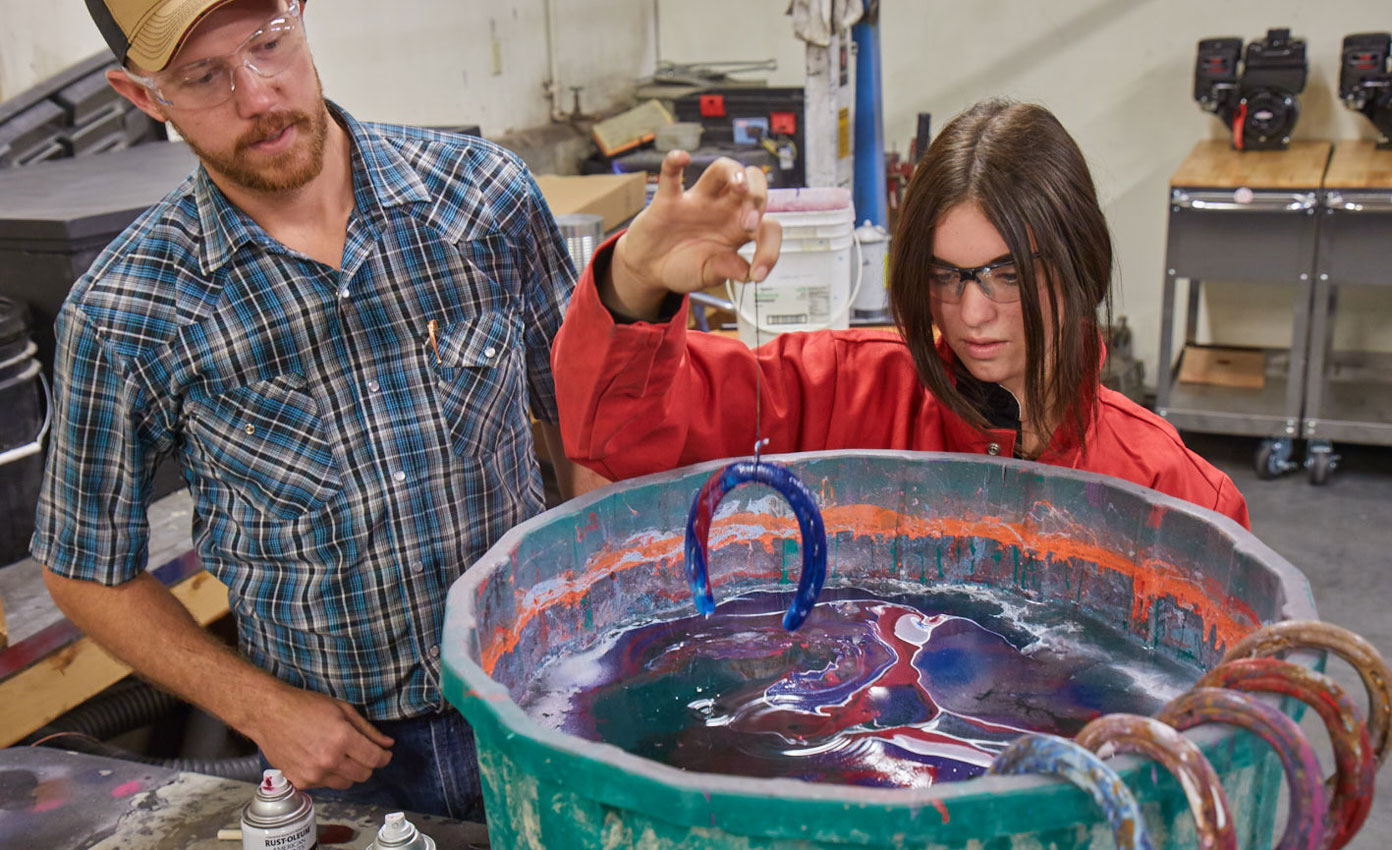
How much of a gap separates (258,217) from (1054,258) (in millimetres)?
874

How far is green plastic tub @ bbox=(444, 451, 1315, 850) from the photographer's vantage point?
0.66m

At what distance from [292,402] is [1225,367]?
152 inches

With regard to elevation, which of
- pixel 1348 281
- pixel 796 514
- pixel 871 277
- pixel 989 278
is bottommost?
pixel 1348 281

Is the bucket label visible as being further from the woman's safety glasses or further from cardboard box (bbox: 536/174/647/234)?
the woman's safety glasses

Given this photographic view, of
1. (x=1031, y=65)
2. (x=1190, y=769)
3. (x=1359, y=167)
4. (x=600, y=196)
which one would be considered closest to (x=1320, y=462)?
(x=1359, y=167)

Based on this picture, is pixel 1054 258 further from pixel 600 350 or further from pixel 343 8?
pixel 343 8

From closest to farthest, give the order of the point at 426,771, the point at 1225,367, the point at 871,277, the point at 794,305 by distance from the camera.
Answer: the point at 426,771 < the point at 794,305 < the point at 871,277 < the point at 1225,367

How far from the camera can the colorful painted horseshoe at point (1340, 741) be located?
0.69 meters

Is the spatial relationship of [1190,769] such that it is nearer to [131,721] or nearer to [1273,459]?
[131,721]

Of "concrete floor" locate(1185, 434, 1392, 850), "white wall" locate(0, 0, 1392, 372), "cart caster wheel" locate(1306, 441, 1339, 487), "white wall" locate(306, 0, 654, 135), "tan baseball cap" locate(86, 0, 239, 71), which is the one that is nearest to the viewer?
"tan baseball cap" locate(86, 0, 239, 71)

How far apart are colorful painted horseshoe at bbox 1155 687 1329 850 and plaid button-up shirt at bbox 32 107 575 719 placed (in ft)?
3.08

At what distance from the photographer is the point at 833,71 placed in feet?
10.4

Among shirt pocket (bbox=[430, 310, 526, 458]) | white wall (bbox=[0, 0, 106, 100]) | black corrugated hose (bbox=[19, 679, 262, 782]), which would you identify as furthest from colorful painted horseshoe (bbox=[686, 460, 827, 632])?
white wall (bbox=[0, 0, 106, 100])

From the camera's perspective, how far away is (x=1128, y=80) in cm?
468
